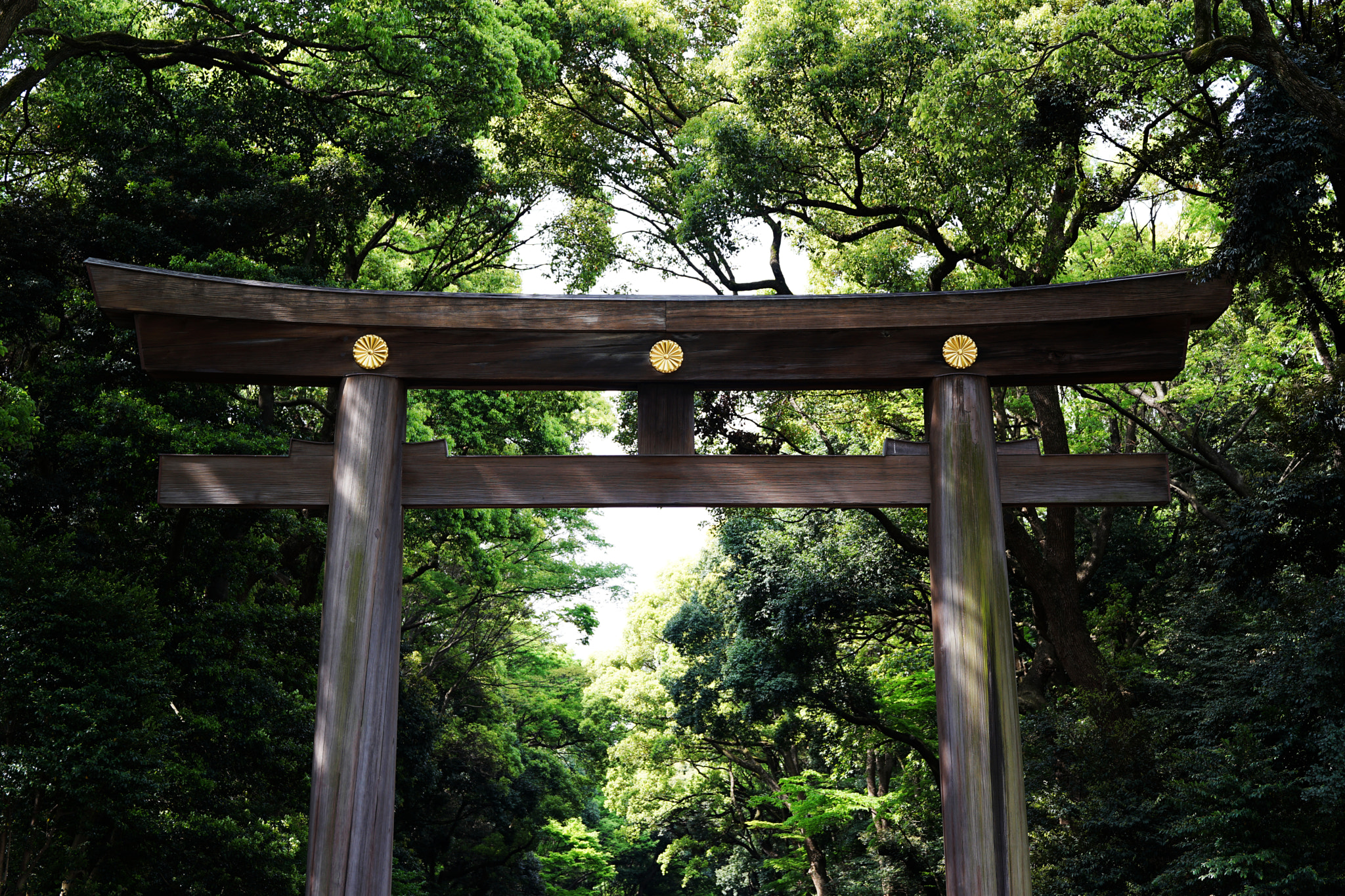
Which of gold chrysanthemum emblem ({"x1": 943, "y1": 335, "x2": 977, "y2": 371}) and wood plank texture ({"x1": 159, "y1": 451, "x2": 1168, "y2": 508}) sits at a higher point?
gold chrysanthemum emblem ({"x1": 943, "y1": 335, "x2": 977, "y2": 371})

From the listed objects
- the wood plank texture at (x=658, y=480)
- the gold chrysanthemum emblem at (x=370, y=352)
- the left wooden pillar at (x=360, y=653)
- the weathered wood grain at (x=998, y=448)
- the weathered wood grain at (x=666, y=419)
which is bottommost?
the left wooden pillar at (x=360, y=653)

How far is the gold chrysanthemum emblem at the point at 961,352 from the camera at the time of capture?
Answer: 4.88 m

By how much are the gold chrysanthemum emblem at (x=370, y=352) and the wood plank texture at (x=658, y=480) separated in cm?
48

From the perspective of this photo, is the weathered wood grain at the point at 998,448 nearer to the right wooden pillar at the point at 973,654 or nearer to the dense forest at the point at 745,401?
the right wooden pillar at the point at 973,654

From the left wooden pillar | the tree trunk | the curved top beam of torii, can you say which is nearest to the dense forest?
the tree trunk

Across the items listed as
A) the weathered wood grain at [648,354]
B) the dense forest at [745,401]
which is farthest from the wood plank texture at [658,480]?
the dense forest at [745,401]

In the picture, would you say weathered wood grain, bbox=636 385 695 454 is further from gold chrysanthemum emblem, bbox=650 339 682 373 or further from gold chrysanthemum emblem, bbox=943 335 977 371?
gold chrysanthemum emblem, bbox=943 335 977 371

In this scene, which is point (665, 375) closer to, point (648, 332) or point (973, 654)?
point (648, 332)

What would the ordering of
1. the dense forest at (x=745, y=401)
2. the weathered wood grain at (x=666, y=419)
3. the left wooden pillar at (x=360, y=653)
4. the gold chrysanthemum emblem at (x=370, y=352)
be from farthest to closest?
the dense forest at (x=745, y=401)
the weathered wood grain at (x=666, y=419)
the gold chrysanthemum emblem at (x=370, y=352)
the left wooden pillar at (x=360, y=653)

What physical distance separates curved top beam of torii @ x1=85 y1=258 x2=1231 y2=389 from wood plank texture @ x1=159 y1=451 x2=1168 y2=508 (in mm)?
420

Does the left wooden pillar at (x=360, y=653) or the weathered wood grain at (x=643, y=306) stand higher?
the weathered wood grain at (x=643, y=306)

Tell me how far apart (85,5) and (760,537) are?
1021 centimetres

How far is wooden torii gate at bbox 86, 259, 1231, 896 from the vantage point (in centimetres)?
472

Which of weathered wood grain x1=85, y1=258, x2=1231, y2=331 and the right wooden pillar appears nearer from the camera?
the right wooden pillar
